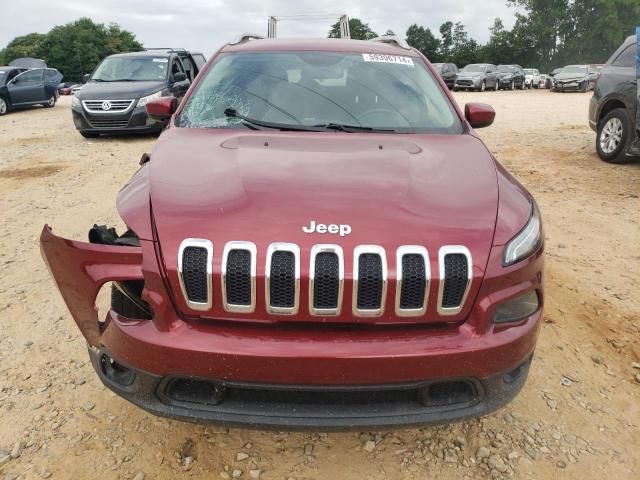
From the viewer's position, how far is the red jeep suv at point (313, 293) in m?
1.84

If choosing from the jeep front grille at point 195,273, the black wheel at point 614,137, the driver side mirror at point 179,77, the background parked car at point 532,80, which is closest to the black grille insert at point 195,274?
the jeep front grille at point 195,273

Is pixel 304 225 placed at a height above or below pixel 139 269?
above

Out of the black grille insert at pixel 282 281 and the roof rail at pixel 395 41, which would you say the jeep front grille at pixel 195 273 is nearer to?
the black grille insert at pixel 282 281

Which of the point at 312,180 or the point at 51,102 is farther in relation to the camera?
the point at 51,102

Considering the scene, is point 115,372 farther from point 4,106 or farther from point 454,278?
point 4,106

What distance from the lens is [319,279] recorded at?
1.83 m

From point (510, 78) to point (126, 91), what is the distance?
2854cm

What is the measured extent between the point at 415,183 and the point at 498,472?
1220 millimetres

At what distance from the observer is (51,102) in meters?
18.4

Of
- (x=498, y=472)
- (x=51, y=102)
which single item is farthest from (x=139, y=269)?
(x=51, y=102)

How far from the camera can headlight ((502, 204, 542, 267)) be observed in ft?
6.57

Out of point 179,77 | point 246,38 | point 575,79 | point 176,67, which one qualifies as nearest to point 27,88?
point 176,67

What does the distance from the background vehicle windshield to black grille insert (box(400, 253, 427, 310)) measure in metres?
1.32

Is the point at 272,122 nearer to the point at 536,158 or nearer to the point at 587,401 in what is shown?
the point at 587,401
